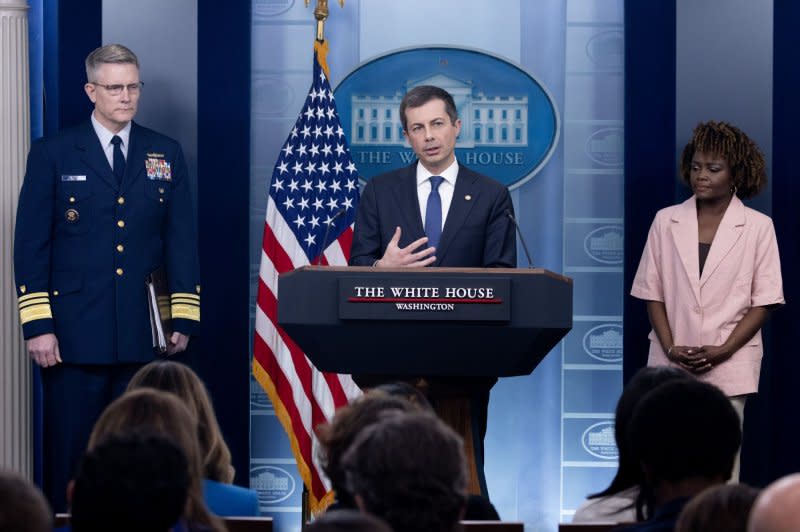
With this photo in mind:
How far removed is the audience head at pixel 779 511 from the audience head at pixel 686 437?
31.2 inches

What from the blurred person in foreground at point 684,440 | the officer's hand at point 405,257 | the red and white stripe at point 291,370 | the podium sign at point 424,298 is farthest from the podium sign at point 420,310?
the red and white stripe at point 291,370

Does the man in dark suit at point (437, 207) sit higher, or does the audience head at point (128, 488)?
the man in dark suit at point (437, 207)

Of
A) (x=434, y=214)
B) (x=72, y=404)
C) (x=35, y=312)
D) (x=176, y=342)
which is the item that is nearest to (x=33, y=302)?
(x=35, y=312)

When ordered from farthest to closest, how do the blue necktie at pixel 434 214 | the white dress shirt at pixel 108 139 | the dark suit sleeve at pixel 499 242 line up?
the white dress shirt at pixel 108 139 → the blue necktie at pixel 434 214 → the dark suit sleeve at pixel 499 242

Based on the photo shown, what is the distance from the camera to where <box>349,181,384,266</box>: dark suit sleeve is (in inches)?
191

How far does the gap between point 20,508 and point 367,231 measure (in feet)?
9.79

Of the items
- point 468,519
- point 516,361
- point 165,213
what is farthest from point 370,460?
point 165,213

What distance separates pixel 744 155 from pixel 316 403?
216cm

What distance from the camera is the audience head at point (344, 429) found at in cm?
282

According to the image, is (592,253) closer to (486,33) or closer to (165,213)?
(486,33)

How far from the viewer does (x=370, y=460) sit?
2301mm

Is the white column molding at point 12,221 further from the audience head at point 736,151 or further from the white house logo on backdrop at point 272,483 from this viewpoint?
the audience head at point 736,151

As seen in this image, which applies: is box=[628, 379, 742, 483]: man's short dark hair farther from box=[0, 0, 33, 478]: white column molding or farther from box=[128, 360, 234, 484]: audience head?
box=[0, 0, 33, 478]: white column molding

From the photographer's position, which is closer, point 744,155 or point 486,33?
point 744,155
